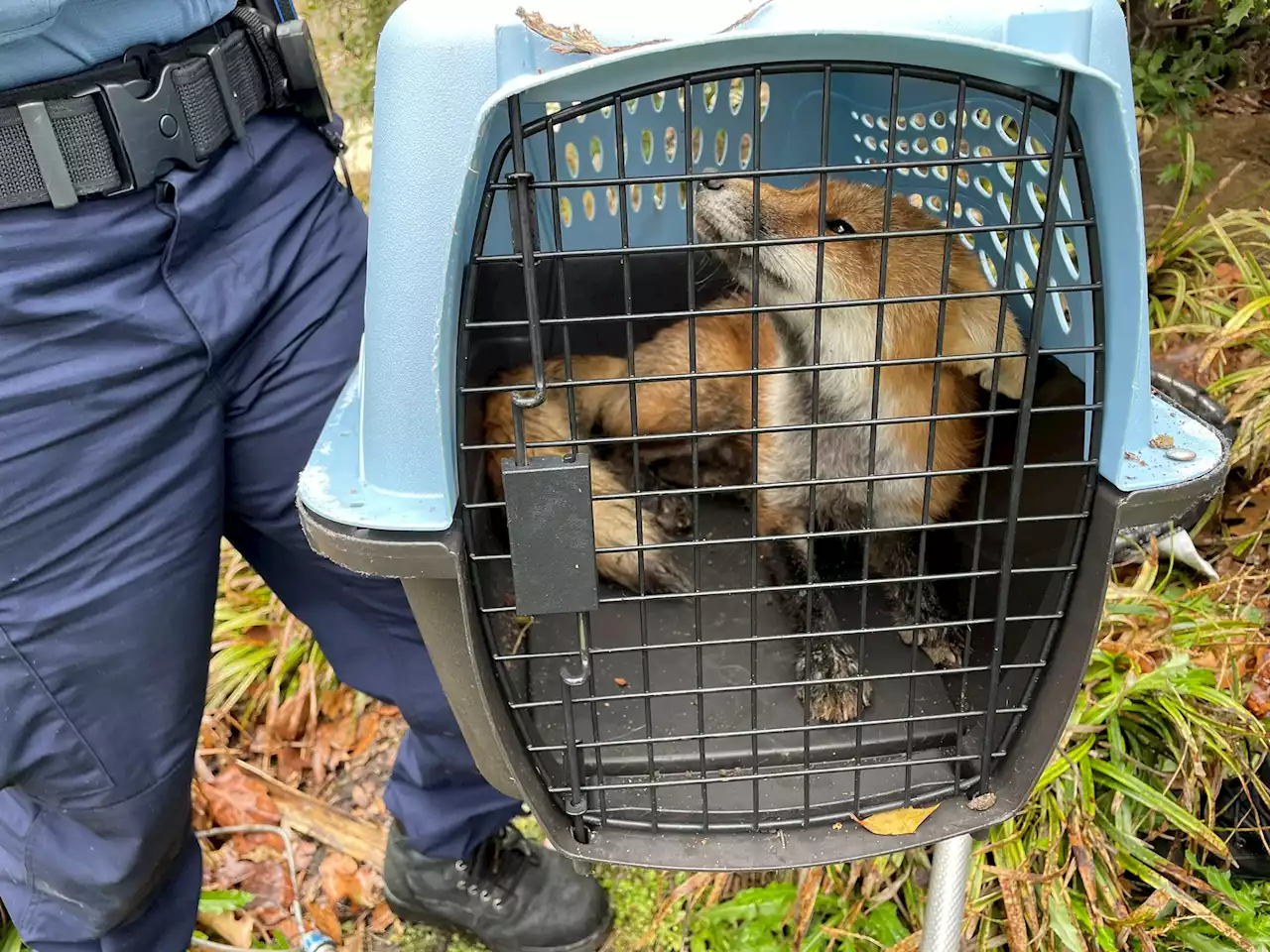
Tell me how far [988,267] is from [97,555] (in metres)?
1.58

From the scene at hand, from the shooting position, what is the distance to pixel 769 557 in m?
1.92

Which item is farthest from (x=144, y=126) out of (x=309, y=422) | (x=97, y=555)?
(x=97, y=555)

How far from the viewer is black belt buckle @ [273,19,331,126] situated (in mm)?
1456

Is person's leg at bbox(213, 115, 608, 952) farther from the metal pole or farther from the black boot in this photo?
the metal pole

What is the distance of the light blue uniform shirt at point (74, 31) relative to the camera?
44.0 inches

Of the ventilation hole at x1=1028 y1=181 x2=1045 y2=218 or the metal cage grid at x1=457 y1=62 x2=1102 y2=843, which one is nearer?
the metal cage grid at x1=457 y1=62 x2=1102 y2=843

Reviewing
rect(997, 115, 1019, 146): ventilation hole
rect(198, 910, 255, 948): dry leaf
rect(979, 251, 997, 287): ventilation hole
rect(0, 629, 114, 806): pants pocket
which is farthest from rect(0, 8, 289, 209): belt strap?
rect(198, 910, 255, 948): dry leaf

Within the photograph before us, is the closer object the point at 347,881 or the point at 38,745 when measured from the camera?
the point at 38,745

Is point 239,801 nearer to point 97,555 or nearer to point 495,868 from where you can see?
point 495,868

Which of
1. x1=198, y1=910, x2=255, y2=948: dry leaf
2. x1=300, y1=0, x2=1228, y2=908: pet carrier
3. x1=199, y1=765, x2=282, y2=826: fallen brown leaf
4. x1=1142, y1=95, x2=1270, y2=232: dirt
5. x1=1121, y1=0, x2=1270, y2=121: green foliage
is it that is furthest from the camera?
x1=1142, y1=95, x2=1270, y2=232: dirt

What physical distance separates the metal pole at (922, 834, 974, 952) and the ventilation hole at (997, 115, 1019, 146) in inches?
38.0

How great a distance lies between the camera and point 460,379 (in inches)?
38.1

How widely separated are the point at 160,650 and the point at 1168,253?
2900mm

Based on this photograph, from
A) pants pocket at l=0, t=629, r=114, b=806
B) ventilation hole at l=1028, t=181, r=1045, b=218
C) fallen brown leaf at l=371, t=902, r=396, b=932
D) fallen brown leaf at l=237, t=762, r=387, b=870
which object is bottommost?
fallen brown leaf at l=371, t=902, r=396, b=932
